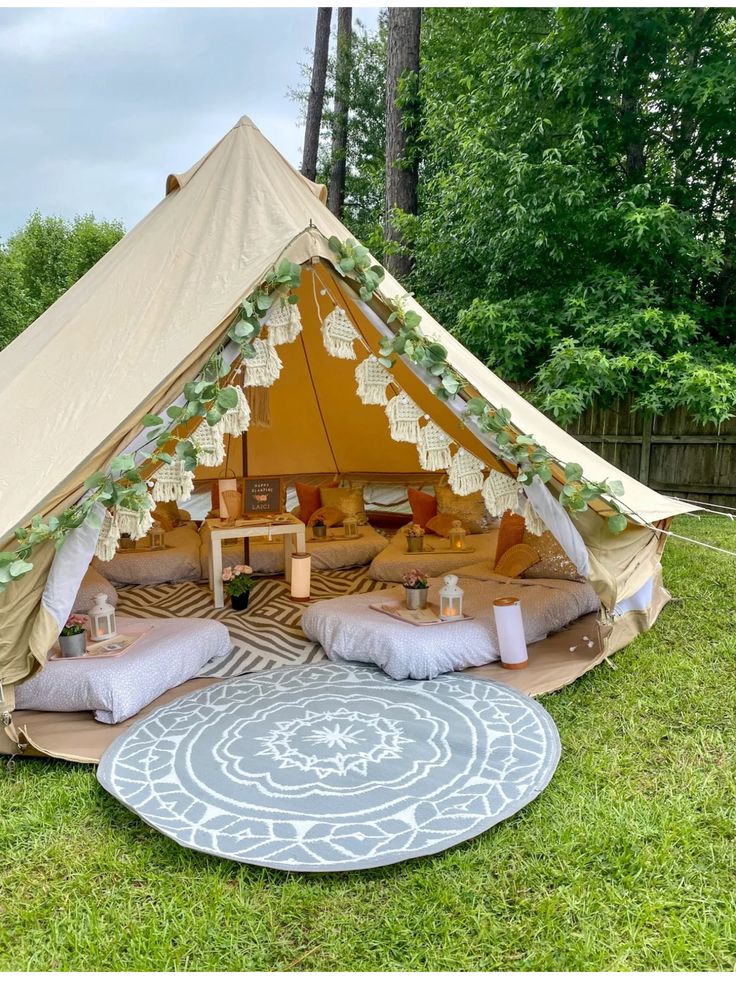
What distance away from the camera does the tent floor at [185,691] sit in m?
2.60

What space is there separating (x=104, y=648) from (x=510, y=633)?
6.16ft

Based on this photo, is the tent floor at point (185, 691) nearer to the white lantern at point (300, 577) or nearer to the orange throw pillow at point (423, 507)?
the white lantern at point (300, 577)

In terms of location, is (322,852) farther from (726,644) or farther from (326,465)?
(326,465)

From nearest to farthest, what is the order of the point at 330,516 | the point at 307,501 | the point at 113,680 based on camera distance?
the point at 113,680 → the point at 330,516 → the point at 307,501

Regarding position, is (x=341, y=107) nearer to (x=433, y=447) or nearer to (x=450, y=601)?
(x=433, y=447)

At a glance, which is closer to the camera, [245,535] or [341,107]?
[245,535]

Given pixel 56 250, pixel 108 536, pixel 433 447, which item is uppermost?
pixel 56 250

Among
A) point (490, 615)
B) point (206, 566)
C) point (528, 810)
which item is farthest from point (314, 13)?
point (528, 810)

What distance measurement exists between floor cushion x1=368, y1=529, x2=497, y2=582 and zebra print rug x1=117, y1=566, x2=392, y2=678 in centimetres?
12

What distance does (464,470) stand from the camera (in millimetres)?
3244

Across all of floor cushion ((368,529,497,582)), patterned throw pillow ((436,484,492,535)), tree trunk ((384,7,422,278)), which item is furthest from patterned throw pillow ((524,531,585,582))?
tree trunk ((384,7,422,278))

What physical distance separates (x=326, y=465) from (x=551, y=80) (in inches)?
172

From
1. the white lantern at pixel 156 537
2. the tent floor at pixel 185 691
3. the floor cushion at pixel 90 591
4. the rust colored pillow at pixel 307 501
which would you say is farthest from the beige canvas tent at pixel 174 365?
the rust colored pillow at pixel 307 501

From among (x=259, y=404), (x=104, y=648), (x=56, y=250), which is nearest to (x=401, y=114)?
(x=259, y=404)
